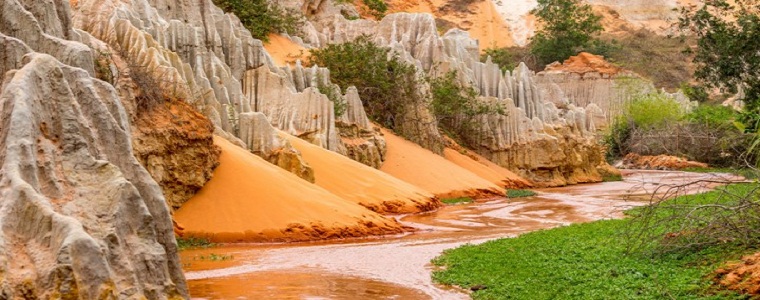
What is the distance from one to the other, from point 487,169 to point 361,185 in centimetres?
1610

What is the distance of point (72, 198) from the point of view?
8.89 m

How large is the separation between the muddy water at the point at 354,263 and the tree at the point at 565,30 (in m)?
58.2

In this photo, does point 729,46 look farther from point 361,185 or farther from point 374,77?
point 374,77

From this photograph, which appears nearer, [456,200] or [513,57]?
[456,200]

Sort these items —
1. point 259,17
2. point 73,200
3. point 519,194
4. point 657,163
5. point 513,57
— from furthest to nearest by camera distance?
point 513,57
point 657,163
point 259,17
point 519,194
point 73,200

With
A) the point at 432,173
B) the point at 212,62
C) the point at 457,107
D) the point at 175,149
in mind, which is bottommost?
the point at 432,173

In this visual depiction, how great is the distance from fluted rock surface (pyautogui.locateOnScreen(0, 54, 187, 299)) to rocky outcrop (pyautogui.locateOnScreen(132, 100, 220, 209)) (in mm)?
8958

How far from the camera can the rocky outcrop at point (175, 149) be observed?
19656mm

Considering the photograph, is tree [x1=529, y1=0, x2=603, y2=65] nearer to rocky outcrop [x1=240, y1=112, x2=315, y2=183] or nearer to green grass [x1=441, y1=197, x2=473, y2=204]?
green grass [x1=441, y1=197, x2=473, y2=204]

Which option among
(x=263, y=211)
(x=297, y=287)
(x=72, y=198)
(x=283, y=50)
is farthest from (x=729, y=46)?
(x=72, y=198)

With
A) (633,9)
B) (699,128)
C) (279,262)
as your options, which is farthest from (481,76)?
→ (633,9)

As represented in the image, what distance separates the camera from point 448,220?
25547mm

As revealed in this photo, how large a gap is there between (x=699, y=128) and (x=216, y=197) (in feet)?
144

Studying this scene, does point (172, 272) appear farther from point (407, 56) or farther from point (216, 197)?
point (407, 56)
